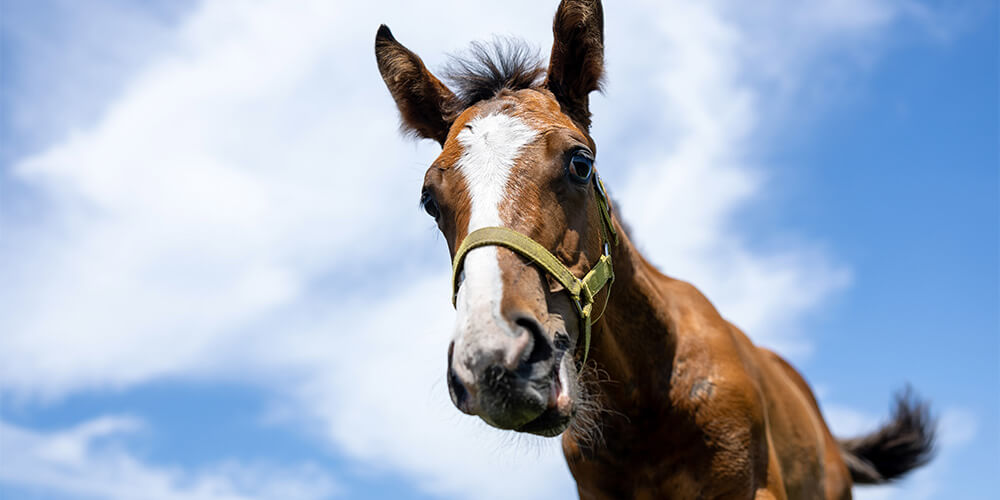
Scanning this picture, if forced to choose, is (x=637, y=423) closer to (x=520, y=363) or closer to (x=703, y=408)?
(x=703, y=408)

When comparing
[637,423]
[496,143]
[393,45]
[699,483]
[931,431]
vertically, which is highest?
[393,45]

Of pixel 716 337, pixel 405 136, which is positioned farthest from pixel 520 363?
pixel 405 136

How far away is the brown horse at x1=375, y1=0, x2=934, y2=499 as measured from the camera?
286cm

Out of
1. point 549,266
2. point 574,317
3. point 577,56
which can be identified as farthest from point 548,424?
point 577,56

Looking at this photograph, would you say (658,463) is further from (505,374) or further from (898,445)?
(898,445)

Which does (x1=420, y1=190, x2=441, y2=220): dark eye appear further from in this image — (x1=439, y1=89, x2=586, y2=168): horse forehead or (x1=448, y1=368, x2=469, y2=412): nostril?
(x1=448, y1=368, x2=469, y2=412): nostril

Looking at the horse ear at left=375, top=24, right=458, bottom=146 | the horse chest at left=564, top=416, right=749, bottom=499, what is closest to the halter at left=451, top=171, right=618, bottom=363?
the horse chest at left=564, top=416, right=749, bottom=499

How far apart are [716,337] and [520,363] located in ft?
6.82

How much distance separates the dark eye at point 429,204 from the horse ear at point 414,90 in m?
0.86

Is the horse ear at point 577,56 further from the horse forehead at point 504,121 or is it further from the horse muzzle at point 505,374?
the horse muzzle at point 505,374

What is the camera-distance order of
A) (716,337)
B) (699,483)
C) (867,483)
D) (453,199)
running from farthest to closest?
(867,483)
(716,337)
(699,483)
(453,199)

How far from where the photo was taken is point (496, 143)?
3482 mm

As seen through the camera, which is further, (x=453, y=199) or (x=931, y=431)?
(x=931, y=431)

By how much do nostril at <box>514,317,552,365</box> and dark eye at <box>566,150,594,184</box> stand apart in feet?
3.03
